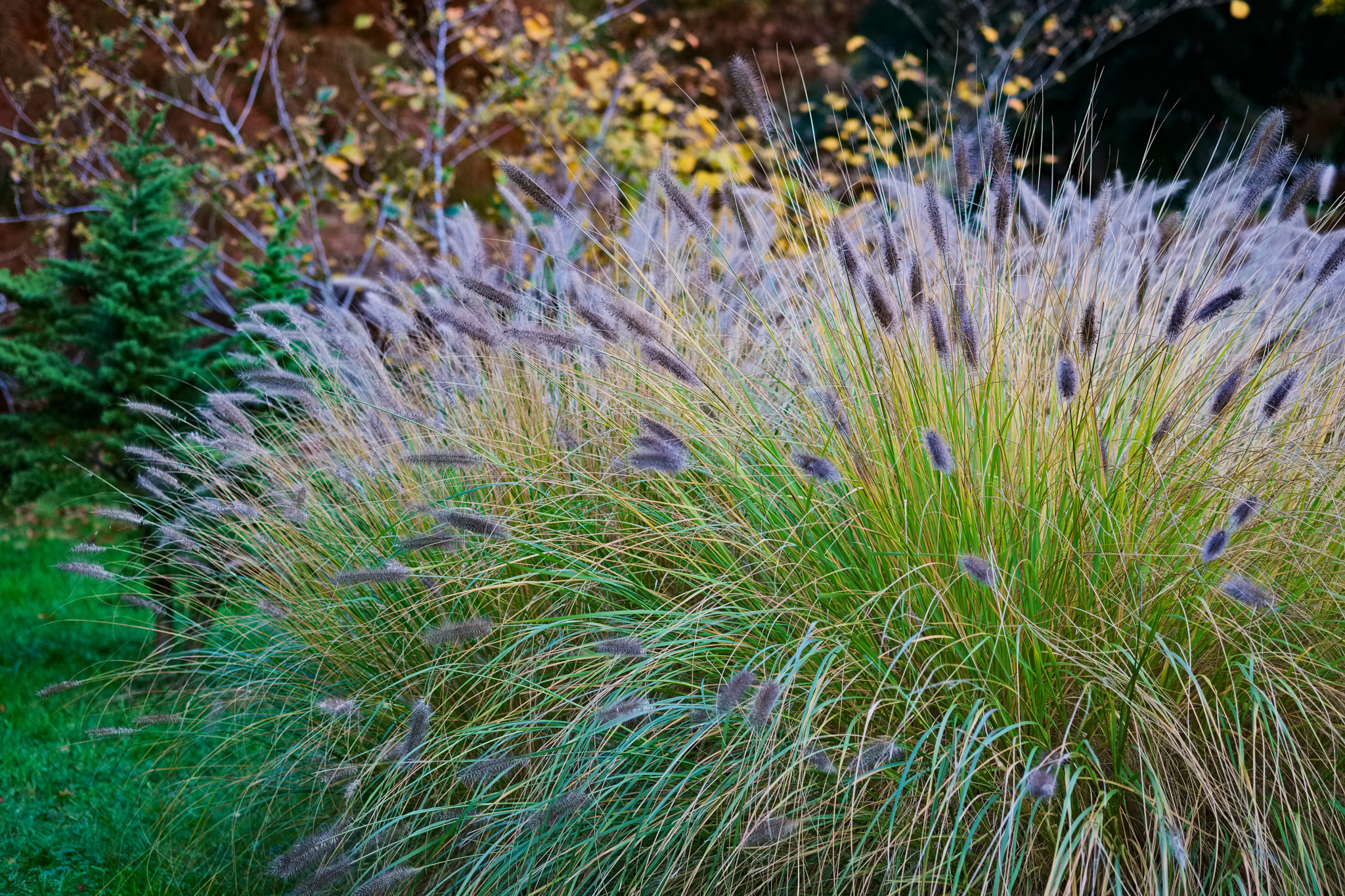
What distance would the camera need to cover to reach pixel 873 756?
1.81m

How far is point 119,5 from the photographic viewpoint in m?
6.98

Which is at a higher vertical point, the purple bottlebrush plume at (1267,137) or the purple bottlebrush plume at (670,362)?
the purple bottlebrush plume at (1267,137)

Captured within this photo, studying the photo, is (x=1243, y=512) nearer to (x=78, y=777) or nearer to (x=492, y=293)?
(x=492, y=293)

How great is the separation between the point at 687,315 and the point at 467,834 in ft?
4.02

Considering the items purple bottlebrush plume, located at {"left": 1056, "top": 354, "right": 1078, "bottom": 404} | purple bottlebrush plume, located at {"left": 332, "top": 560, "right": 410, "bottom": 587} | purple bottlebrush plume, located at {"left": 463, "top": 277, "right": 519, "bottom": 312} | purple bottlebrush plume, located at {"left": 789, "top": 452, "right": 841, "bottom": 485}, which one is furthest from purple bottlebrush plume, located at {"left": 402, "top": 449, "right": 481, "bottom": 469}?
purple bottlebrush plume, located at {"left": 1056, "top": 354, "right": 1078, "bottom": 404}

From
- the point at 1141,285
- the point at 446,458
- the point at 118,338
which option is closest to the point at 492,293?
the point at 446,458

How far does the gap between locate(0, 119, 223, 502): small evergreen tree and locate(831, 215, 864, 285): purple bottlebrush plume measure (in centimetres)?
310

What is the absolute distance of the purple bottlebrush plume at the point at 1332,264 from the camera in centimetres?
212

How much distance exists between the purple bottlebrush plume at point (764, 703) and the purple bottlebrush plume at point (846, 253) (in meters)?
0.86

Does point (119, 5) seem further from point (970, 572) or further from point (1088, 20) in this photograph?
point (1088, 20)

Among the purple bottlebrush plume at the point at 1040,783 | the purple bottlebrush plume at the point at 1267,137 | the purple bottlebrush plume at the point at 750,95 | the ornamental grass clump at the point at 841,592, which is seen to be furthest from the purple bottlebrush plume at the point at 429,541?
the purple bottlebrush plume at the point at 1267,137

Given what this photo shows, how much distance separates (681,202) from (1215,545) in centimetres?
120

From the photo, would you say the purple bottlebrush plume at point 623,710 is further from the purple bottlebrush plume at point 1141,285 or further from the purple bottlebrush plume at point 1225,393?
the purple bottlebrush plume at point 1141,285

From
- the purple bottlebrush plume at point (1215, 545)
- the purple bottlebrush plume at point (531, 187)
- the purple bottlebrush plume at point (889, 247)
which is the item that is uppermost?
the purple bottlebrush plume at point (531, 187)
